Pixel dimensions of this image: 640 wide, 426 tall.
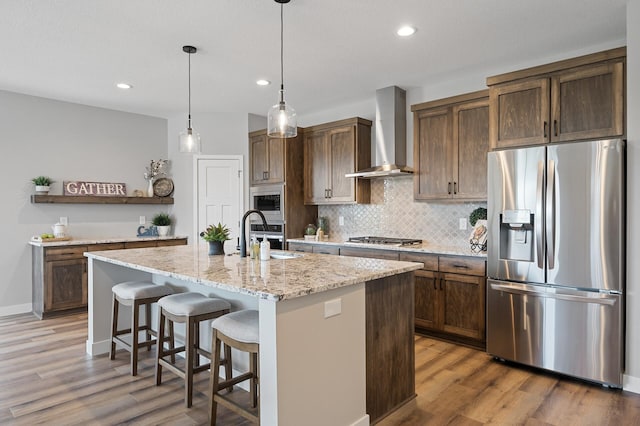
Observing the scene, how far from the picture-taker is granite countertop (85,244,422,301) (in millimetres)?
1877

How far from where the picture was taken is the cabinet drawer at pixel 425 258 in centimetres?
378

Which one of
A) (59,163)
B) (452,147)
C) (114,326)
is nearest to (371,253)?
(452,147)

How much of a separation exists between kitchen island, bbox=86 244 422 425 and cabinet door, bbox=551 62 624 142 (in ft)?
5.61

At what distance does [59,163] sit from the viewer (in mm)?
5168

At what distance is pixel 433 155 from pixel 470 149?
1.30 ft

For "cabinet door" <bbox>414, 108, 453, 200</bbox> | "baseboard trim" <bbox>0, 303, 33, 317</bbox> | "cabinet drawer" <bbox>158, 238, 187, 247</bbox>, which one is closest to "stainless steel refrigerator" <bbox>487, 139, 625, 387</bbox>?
"cabinet door" <bbox>414, 108, 453, 200</bbox>

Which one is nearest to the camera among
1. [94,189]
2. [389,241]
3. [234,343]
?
[234,343]

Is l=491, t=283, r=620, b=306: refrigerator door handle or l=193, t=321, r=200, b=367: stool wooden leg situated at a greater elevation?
l=491, t=283, r=620, b=306: refrigerator door handle

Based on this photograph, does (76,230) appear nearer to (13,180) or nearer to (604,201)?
(13,180)

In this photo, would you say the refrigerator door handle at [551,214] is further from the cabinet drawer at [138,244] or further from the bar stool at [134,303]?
the cabinet drawer at [138,244]

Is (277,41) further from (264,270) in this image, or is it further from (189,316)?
(189,316)

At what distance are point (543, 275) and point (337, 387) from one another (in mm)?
1863

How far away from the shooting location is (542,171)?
2.94 m

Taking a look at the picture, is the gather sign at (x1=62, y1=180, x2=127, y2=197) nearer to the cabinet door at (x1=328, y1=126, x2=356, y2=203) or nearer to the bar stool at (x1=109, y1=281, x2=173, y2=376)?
the bar stool at (x1=109, y1=281, x2=173, y2=376)
